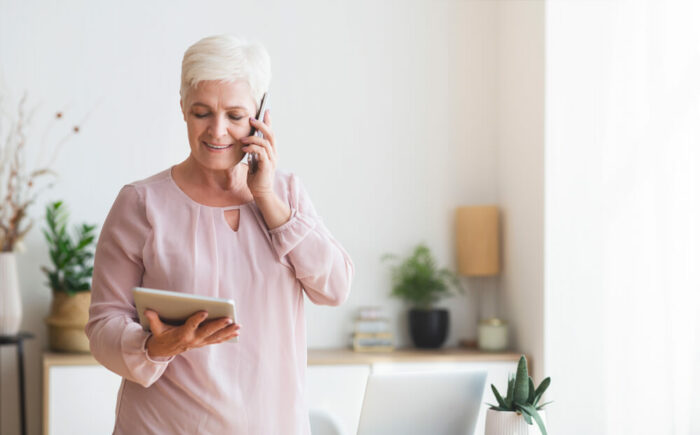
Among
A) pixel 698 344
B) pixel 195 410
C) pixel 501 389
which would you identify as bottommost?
pixel 501 389

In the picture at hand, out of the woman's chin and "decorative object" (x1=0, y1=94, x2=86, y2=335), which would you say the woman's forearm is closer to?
the woman's chin

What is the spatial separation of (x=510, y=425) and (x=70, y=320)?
2239 millimetres

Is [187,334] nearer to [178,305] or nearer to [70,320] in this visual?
[178,305]

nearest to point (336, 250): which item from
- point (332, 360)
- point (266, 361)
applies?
point (266, 361)

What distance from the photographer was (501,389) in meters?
3.83

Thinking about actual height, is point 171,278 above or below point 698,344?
above

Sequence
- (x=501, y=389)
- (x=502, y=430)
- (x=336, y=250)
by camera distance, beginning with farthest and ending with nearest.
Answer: (x=501, y=389)
(x=502, y=430)
(x=336, y=250)

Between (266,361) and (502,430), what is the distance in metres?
0.68

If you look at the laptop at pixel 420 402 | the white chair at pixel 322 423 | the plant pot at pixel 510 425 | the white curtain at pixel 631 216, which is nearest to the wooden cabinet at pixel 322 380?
the white curtain at pixel 631 216

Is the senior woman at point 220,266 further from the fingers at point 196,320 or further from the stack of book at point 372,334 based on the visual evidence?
the stack of book at point 372,334

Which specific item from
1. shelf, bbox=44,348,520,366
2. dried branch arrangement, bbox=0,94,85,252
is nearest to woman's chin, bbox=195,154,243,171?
shelf, bbox=44,348,520,366

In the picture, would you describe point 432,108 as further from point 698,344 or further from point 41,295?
point 41,295

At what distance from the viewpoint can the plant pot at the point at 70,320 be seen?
141 inches

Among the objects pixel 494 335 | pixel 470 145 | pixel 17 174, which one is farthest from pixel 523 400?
pixel 17 174
